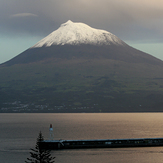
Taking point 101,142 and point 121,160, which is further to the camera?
point 101,142

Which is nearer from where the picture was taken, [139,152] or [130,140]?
[139,152]

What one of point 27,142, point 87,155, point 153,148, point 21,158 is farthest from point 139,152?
point 27,142

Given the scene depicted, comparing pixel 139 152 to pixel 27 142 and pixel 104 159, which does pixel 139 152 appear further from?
pixel 27 142

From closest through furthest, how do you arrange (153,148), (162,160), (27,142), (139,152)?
(162,160), (139,152), (153,148), (27,142)

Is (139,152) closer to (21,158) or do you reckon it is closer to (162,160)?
(162,160)

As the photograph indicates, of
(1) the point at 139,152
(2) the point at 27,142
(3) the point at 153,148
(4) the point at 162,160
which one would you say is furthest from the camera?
(2) the point at 27,142

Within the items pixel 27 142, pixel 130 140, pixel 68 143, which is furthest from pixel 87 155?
pixel 27 142
